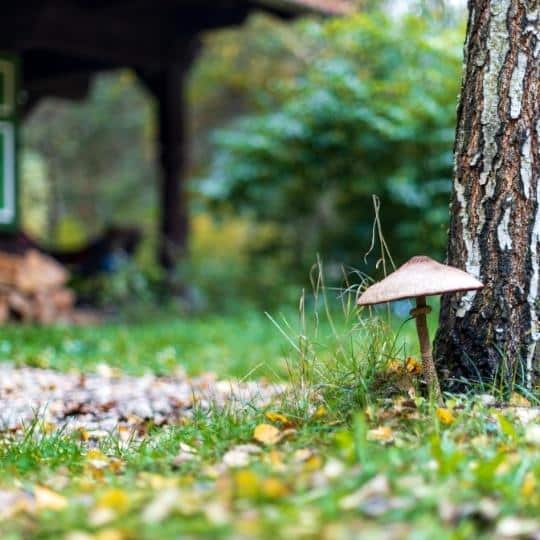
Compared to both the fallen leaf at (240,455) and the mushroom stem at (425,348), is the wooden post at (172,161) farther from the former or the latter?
the fallen leaf at (240,455)

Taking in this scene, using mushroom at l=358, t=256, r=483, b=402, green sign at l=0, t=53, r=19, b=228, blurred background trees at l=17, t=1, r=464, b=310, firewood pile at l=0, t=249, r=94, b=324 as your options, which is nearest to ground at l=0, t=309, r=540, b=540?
mushroom at l=358, t=256, r=483, b=402

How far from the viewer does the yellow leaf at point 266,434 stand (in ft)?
9.11

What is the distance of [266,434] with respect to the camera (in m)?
2.82

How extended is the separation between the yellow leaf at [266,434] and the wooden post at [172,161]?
321 inches

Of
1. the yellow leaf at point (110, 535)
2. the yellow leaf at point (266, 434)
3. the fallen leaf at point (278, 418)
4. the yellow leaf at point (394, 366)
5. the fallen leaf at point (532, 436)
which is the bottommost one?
the fallen leaf at point (278, 418)

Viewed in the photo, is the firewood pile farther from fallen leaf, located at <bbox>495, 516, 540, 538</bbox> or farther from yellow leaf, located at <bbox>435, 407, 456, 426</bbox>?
fallen leaf, located at <bbox>495, 516, 540, 538</bbox>

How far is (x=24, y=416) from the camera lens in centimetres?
413

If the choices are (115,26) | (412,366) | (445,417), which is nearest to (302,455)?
(445,417)

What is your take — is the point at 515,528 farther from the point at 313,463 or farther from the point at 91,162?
the point at 91,162

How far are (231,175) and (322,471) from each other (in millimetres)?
8697

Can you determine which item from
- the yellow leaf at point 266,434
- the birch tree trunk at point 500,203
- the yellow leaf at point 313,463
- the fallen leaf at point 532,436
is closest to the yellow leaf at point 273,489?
the yellow leaf at point 313,463

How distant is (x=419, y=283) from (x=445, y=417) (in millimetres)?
385

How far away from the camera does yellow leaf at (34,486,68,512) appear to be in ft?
7.10

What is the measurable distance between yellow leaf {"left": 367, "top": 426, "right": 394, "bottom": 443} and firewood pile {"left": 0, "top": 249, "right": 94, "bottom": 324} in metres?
6.49
